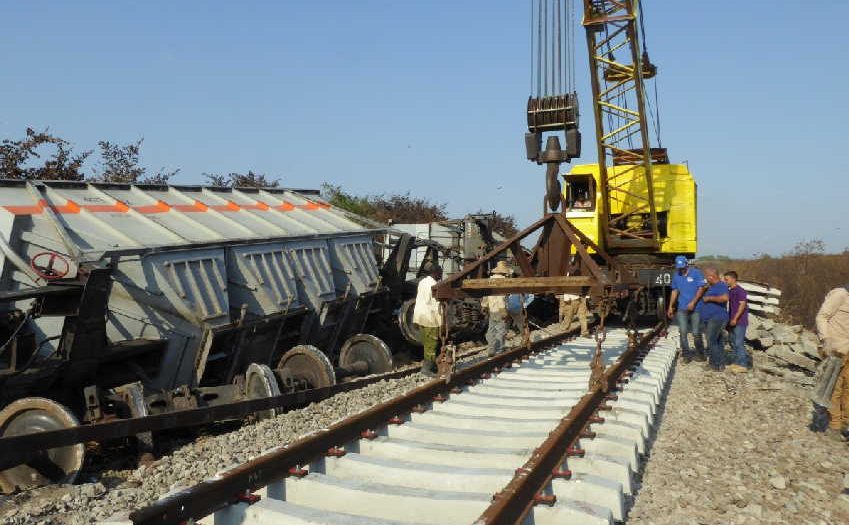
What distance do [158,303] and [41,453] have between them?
2759mm

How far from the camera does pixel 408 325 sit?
13078mm

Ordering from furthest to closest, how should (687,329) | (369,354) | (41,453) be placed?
(687,329) < (369,354) < (41,453)

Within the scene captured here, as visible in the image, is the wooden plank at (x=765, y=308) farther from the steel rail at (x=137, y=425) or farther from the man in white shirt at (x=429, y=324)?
the steel rail at (x=137, y=425)

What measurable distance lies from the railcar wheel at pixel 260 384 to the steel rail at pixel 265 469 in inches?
80.8

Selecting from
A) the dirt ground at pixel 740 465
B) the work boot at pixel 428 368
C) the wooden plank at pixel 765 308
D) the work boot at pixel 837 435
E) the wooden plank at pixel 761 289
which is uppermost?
the wooden plank at pixel 761 289

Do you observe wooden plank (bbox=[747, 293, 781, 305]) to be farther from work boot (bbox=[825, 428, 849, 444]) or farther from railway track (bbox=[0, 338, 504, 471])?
railway track (bbox=[0, 338, 504, 471])

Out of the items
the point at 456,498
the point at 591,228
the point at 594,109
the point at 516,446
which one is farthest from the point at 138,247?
the point at 594,109

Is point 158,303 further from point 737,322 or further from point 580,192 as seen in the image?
point 580,192

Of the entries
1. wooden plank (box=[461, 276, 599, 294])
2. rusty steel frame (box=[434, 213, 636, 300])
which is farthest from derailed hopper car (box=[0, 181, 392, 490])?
wooden plank (box=[461, 276, 599, 294])

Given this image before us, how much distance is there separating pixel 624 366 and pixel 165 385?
5473 mm

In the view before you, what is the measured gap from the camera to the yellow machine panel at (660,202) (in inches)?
703

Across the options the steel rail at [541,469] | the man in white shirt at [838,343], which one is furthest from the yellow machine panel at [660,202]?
the steel rail at [541,469]

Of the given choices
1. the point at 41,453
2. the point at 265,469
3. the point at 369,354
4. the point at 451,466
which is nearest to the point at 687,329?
the point at 369,354

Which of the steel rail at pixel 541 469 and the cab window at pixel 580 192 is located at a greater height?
the cab window at pixel 580 192
